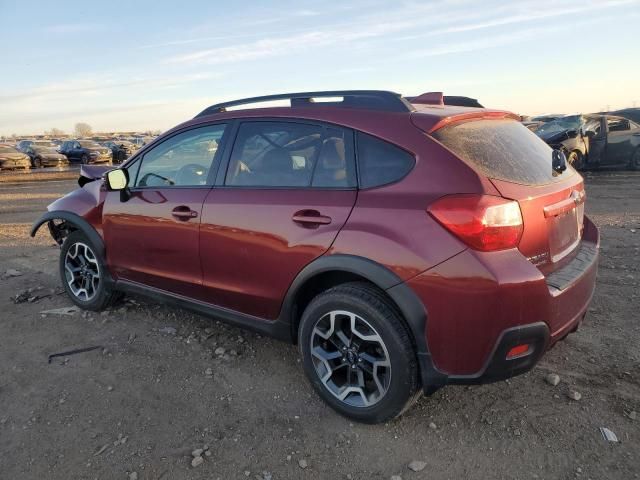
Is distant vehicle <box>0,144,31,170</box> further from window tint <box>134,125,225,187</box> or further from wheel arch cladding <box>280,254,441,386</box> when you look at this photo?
wheel arch cladding <box>280,254,441,386</box>

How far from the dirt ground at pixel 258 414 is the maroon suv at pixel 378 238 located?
12.1 inches

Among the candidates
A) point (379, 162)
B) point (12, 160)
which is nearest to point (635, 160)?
point (379, 162)

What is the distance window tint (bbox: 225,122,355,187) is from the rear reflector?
1.16 m

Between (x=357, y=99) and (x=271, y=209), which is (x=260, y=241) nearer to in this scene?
(x=271, y=209)

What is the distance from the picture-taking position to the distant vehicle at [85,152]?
28.8m

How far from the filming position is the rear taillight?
7.36ft

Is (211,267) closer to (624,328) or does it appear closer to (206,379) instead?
(206,379)

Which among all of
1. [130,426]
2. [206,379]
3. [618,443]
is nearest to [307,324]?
[206,379]

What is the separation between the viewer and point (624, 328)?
3684 millimetres

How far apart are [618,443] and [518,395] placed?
0.56 metres

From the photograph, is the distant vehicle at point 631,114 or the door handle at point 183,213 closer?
the door handle at point 183,213

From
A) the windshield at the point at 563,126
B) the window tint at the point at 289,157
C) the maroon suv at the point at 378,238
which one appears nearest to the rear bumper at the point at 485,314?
the maroon suv at the point at 378,238

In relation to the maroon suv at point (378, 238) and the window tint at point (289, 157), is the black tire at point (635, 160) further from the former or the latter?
the window tint at point (289, 157)

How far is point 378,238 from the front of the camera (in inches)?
97.0
